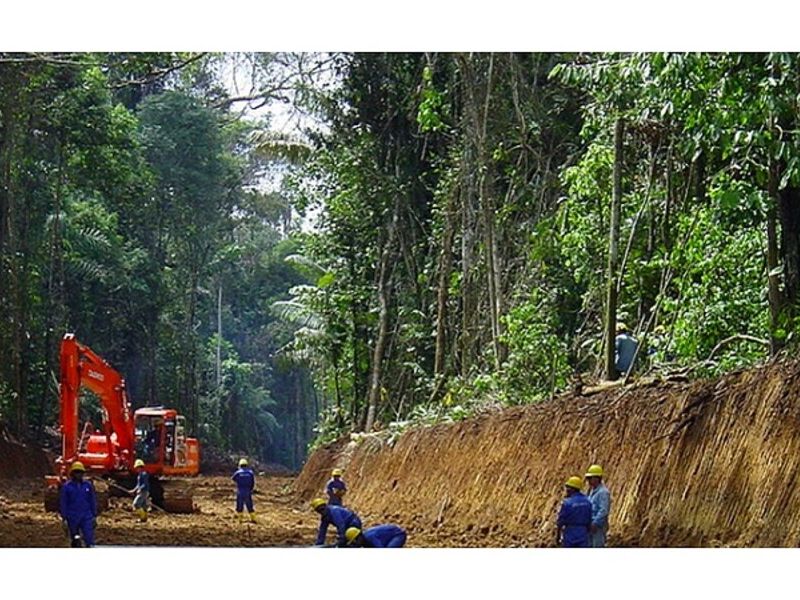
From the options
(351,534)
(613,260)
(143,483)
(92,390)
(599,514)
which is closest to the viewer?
(351,534)

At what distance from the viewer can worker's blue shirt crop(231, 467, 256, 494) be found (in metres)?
10.8

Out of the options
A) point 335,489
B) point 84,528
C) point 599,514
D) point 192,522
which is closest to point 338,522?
point 335,489

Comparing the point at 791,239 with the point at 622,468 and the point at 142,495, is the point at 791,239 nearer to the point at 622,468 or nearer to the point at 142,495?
the point at 622,468

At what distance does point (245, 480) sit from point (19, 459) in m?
2.44

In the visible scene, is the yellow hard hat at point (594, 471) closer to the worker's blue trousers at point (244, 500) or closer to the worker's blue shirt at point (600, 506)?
the worker's blue shirt at point (600, 506)

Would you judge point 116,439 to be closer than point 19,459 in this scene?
No

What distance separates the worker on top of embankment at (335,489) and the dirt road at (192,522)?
25 centimetres

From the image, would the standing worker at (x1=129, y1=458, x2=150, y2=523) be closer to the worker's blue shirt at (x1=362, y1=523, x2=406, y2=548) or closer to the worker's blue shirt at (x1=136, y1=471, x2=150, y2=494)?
the worker's blue shirt at (x1=136, y1=471, x2=150, y2=494)

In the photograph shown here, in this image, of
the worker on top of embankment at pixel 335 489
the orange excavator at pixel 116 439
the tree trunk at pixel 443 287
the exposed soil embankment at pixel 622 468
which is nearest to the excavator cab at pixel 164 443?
the orange excavator at pixel 116 439

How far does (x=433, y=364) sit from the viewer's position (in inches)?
511

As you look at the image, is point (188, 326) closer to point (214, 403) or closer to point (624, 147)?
point (214, 403)

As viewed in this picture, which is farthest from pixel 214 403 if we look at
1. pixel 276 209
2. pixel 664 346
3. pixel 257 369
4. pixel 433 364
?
pixel 664 346

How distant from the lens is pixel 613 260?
11.1 meters

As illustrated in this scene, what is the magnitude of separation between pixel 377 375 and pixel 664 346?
10.1 ft
